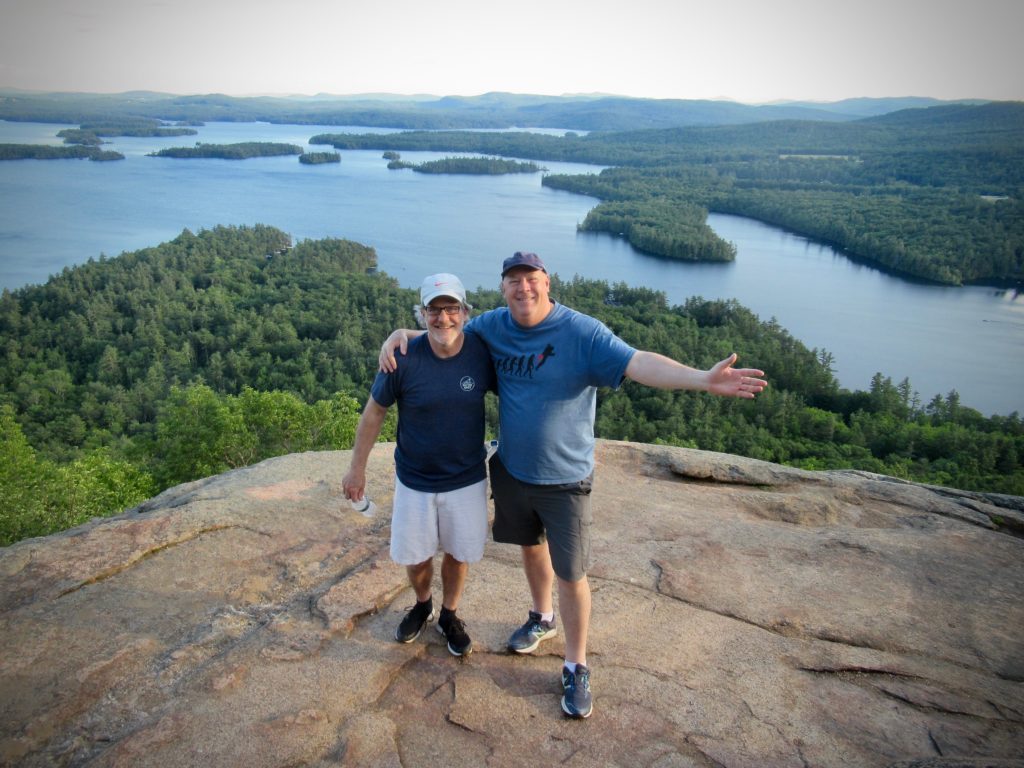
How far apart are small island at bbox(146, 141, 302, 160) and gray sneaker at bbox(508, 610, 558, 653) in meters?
153

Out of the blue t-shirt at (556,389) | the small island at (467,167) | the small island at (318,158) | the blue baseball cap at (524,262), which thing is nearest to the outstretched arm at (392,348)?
the blue t-shirt at (556,389)

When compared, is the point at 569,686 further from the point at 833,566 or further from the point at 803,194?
the point at 803,194

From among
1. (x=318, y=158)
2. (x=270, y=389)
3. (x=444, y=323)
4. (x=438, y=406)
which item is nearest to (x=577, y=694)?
(x=438, y=406)

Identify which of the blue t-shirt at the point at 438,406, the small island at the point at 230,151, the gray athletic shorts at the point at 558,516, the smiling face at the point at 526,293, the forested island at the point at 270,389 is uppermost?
the small island at the point at 230,151

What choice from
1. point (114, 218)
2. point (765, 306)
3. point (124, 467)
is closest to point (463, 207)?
point (114, 218)

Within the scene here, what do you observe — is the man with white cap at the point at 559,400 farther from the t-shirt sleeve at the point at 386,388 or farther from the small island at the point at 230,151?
the small island at the point at 230,151

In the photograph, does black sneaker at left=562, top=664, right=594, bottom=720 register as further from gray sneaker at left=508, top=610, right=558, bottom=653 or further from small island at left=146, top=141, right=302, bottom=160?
small island at left=146, top=141, right=302, bottom=160

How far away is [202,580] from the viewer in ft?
16.3

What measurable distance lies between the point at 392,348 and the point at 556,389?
0.96m

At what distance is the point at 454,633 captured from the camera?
418 centimetres

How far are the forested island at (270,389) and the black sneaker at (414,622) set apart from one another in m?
11.7

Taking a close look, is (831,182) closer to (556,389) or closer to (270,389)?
(270,389)

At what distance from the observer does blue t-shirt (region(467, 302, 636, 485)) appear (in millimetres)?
3629

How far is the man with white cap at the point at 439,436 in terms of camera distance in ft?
12.5
